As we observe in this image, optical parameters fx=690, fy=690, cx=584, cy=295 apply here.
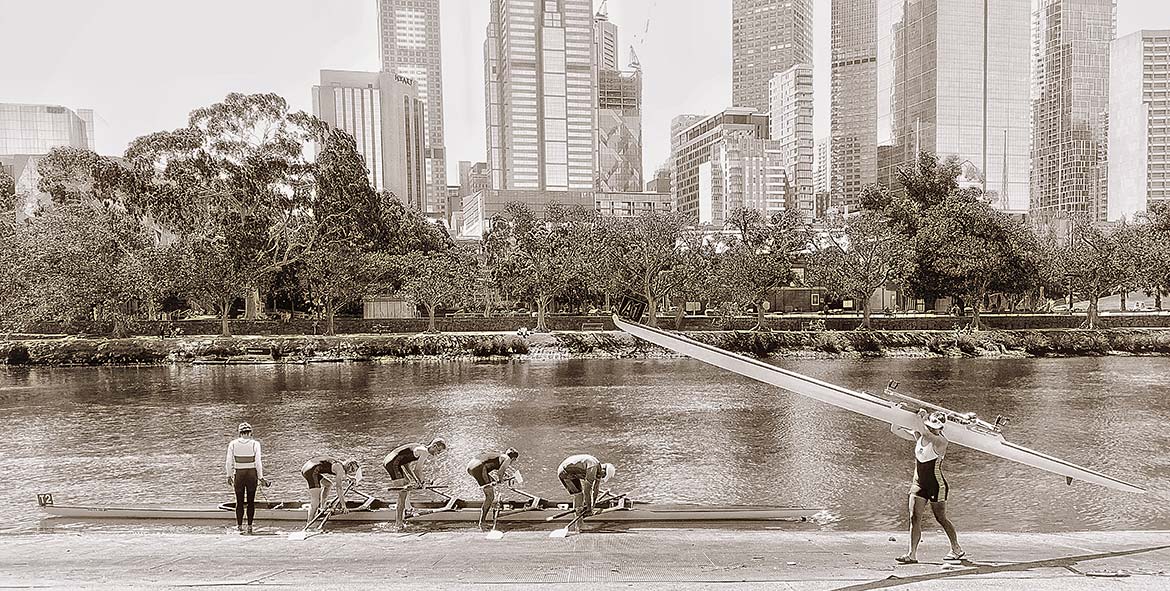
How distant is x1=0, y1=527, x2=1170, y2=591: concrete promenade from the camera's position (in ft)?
25.5

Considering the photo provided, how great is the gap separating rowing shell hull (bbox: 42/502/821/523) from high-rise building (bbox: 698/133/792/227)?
16335 centimetres

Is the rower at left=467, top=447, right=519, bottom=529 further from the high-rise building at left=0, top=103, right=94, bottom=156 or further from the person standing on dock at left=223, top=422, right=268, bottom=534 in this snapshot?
the high-rise building at left=0, top=103, right=94, bottom=156

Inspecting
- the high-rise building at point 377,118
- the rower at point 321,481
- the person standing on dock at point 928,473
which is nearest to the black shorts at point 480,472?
the rower at point 321,481

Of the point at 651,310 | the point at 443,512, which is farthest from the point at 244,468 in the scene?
the point at 651,310

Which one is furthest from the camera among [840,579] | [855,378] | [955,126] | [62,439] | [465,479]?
[955,126]

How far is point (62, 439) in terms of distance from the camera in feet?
71.4

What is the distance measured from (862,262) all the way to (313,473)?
4332 cm

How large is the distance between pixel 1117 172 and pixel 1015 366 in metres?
62.0

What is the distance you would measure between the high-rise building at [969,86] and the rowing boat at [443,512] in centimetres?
10563

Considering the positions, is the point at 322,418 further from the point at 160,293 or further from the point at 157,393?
the point at 160,293

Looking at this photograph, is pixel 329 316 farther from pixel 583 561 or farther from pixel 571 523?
pixel 583 561

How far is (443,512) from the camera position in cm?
1148

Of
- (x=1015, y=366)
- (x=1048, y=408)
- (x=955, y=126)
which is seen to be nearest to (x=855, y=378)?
(x=1048, y=408)

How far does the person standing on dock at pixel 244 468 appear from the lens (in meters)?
10.3
